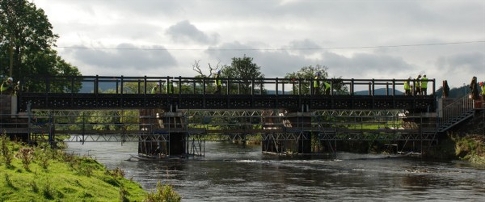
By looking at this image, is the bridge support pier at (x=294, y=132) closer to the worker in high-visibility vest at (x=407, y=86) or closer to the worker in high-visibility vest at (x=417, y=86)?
the worker in high-visibility vest at (x=407, y=86)

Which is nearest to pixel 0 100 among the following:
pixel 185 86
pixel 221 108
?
pixel 221 108

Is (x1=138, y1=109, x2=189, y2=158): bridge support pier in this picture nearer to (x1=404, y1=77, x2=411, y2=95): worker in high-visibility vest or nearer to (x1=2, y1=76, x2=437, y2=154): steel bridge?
(x1=2, y1=76, x2=437, y2=154): steel bridge

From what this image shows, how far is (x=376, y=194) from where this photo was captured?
32.3 metres

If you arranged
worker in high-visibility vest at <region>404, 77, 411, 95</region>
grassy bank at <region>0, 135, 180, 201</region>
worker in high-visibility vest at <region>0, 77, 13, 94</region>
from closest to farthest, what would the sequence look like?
grassy bank at <region>0, 135, 180, 201</region>, worker in high-visibility vest at <region>0, 77, 13, 94</region>, worker in high-visibility vest at <region>404, 77, 411, 95</region>

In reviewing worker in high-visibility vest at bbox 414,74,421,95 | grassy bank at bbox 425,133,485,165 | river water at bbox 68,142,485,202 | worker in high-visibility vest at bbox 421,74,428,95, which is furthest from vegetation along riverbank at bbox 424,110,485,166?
worker in high-visibility vest at bbox 414,74,421,95

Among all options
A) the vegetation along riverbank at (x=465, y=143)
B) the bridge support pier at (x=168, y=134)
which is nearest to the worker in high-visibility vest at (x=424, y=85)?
the vegetation along riverbank at (x=465, y=143)

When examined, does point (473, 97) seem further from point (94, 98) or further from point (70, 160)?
point (70, 160)

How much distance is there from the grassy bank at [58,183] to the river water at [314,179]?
469 centimetres

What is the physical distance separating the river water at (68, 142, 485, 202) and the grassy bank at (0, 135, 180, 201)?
15.4 feet

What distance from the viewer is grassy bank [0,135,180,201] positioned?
20.8 meters

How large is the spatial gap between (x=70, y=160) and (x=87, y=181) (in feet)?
20.7

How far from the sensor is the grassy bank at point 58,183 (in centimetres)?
2084

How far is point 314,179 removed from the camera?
4000 centimetres

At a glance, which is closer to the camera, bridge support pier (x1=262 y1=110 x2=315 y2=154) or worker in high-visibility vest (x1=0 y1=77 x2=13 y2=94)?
worker in high-visibility vest (x1=0 y1=77 x2=13 y2=94)
